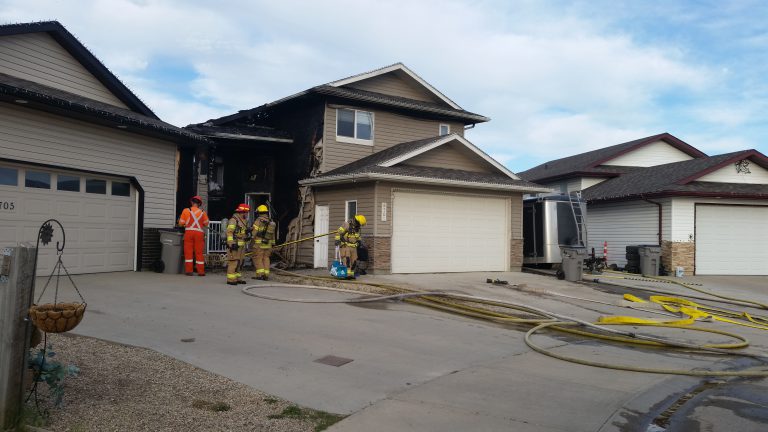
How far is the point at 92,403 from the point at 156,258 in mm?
10499

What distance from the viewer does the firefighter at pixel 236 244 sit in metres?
12.5

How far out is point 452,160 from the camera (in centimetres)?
1825

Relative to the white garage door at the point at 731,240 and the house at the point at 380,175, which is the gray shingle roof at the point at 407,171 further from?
the white garage door at the point at 731,240

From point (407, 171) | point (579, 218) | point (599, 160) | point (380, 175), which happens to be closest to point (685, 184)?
point (579, 218)

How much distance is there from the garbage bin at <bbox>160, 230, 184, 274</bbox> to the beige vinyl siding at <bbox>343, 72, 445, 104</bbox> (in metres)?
8.45

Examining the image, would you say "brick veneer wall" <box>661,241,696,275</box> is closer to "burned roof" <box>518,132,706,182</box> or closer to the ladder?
the ladder

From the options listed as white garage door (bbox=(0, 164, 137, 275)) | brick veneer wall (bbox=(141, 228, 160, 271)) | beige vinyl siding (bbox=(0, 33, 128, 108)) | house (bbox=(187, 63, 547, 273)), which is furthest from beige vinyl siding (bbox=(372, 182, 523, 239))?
beige vinyl siding (bbox=(0, 33, 128, 108))

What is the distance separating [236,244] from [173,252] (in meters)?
2.39

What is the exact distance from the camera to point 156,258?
48.0 ft

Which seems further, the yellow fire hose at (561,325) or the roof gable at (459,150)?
the roof gable at (459,150)

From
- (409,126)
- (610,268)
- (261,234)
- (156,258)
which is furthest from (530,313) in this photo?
(610,268)

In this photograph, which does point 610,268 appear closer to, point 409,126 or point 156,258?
point 409,126

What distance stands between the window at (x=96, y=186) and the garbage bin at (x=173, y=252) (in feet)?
5.85

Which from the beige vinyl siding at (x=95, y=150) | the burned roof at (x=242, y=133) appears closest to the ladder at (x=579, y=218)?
the burned roof at (x=242, y=133)
